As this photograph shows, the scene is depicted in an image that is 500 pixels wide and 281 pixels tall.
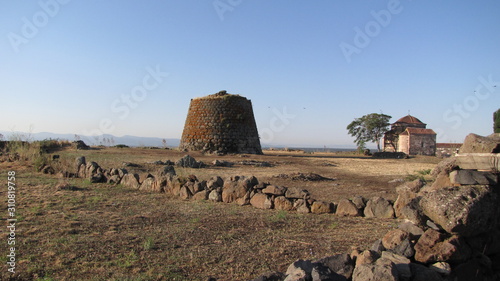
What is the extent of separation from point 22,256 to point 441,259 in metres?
4.46

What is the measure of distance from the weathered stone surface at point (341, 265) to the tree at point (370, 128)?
1838 inches

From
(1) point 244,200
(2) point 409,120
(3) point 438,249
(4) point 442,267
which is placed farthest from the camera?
(2) point 409,120

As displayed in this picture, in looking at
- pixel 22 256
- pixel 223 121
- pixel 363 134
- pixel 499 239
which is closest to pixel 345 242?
pixel 499 239

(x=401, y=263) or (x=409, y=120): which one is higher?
(x=409, y=120)

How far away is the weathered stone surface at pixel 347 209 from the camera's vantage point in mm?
5980

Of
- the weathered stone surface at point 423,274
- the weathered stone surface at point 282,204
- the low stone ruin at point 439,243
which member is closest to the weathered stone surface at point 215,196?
the weathered stone surface at point 282,204

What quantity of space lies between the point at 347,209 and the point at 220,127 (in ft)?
60.6

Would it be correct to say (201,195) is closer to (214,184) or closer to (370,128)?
(214,184)

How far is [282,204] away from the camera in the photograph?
21.7ft

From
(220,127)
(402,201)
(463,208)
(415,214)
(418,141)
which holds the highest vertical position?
(418,141)

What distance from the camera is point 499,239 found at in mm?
3943

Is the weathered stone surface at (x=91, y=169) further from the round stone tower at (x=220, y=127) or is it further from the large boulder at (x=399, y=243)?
the round stone tower at (x=220, y=127)

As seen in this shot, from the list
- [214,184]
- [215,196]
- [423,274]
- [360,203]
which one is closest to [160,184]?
[214,184]

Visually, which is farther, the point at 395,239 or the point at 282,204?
the point at 282,204
